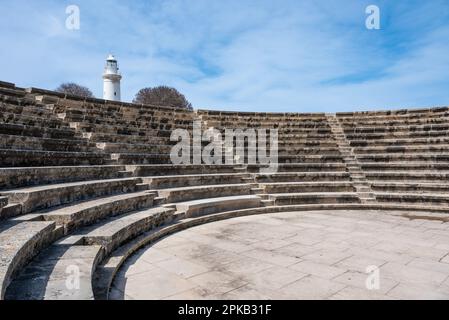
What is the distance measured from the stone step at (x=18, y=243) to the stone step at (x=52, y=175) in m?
1.37

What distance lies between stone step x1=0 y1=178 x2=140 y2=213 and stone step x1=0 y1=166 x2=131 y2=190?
0.27m

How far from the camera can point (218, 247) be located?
217 inches

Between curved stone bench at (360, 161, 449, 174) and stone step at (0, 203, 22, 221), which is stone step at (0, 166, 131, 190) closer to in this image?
stone step at (0, 203, 22, 221)

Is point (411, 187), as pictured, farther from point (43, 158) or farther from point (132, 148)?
point (43, 158)

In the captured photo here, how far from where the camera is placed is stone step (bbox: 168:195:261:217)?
24.2 feet

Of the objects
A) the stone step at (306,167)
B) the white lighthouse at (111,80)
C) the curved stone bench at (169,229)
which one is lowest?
the curved stone bench at (169,229)

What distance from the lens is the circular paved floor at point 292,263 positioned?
3801 millimetres

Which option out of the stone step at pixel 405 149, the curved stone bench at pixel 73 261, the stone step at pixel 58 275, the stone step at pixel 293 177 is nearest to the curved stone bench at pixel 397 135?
the stone step at pixel 405 149

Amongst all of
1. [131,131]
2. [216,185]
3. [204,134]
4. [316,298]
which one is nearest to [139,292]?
[316,298]

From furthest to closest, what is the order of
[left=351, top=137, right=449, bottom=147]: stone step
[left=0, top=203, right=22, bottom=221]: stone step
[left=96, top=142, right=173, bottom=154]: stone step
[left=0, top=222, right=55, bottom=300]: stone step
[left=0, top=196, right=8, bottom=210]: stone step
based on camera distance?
[left=351, top=137, right=449, bottom=147]: stone step → [left=96, top=142, right=173, bottom=154]: stone step → [left=0, top=203, right=22, bottom=221]: stone step → [left=0, top=196, right=8, bottom=210]: stone step → [left=0, top=222, right=55, bottom=300]: stone step

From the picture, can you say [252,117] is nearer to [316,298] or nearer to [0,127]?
[0,127]

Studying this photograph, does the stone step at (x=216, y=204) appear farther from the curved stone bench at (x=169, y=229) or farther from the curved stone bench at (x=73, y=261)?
the curved stone bench at (x=73, y=261)

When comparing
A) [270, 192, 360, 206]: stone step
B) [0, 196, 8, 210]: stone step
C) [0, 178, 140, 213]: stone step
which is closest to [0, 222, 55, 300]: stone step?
[0, 196, 8, 210]: stone step

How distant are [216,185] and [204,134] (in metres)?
3.93
